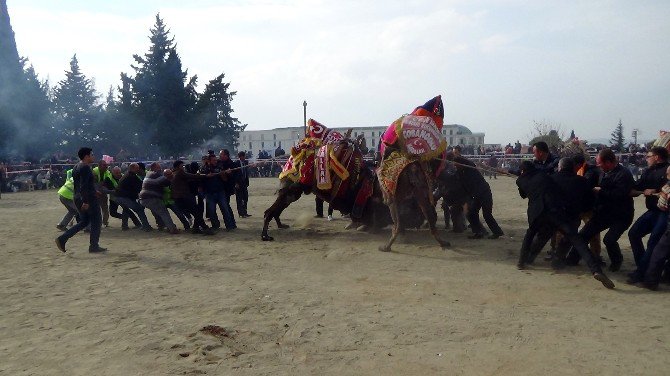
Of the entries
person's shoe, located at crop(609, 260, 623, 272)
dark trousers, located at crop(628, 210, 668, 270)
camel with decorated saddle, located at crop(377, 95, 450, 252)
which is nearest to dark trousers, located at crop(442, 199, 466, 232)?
camel with decorated saddle, located at crop(377, 95, 450, 252)

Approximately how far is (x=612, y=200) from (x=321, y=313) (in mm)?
4307

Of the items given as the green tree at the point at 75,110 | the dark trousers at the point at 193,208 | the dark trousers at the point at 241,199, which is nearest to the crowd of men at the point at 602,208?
the dark trousers at the point at 193,208

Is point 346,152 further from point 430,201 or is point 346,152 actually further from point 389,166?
point 430,201

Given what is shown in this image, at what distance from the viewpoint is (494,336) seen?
5.64 meters

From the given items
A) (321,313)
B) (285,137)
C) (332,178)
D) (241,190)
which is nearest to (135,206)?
(241,190)

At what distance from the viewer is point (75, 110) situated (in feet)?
146

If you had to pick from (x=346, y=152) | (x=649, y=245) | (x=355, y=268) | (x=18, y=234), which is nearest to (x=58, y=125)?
(x=18, y=234)

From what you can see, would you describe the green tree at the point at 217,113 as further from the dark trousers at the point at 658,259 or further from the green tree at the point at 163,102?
the dark trousers at the point at 658,259

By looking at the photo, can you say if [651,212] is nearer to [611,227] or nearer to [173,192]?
[611,227]

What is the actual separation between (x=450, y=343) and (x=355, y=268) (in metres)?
3.36

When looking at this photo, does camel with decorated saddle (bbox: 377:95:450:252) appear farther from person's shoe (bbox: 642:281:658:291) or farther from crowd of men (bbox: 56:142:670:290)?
person's shoe (bbox: 642:281:658:291)

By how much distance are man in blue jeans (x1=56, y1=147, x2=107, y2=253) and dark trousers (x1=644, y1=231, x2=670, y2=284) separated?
8.77m

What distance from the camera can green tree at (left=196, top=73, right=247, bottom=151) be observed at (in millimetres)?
40906

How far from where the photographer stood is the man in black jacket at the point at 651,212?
24.1ft
